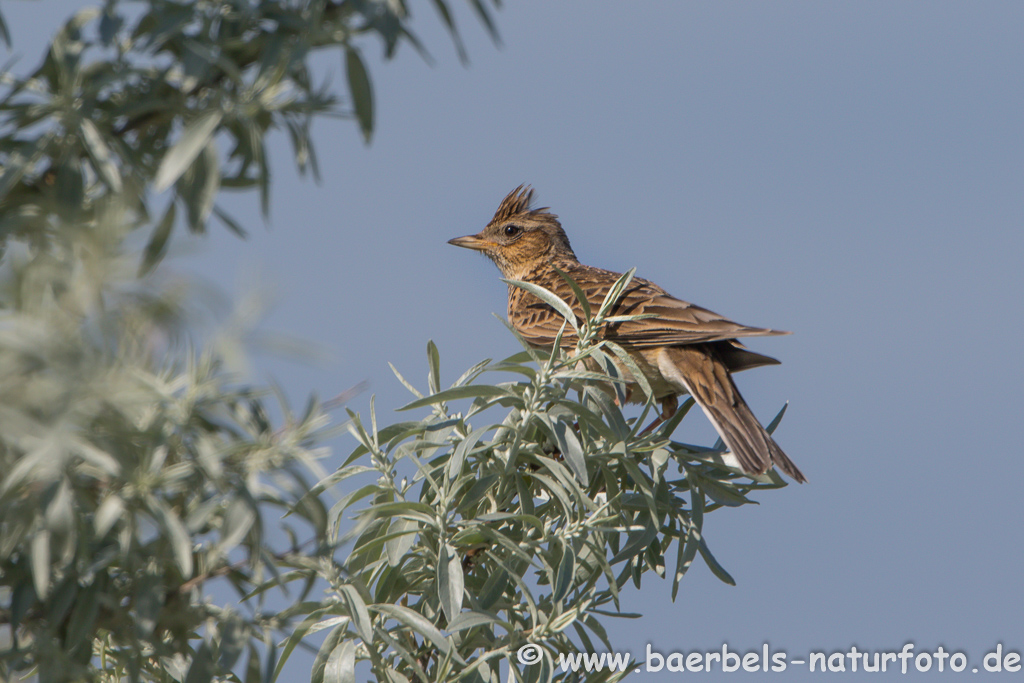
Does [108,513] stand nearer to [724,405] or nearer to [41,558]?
[41,558]

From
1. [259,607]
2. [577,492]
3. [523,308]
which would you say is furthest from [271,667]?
[523,308]

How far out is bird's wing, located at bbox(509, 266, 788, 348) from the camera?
5.13 metres

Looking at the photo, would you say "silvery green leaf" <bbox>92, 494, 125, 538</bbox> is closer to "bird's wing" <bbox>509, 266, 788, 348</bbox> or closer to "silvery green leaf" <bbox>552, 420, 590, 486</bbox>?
"silvery green leaf" <bbox>552, 420, 590, 486</bbox>

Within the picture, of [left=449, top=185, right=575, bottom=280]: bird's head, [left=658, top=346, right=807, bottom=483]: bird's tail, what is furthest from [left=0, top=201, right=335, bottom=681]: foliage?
[left=449, top=185, right=575, bottom=280]: bird's head

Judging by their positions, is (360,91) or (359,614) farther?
(359,614)

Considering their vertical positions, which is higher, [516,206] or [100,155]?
[516,206]

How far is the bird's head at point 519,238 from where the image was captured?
25.6ft

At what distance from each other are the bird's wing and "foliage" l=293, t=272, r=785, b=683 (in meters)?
1.65

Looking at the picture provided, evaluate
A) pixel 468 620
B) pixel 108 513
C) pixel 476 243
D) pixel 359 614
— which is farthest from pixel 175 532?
pixel 476 243

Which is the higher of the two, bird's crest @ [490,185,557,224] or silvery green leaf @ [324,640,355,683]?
bird's crest @ [490,185,557,224]

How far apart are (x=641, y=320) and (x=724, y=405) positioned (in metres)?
0.76

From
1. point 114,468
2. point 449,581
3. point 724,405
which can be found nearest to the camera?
point 114,468

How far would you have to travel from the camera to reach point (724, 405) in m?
5.02

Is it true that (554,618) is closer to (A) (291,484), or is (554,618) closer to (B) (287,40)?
(A) (291,484)
